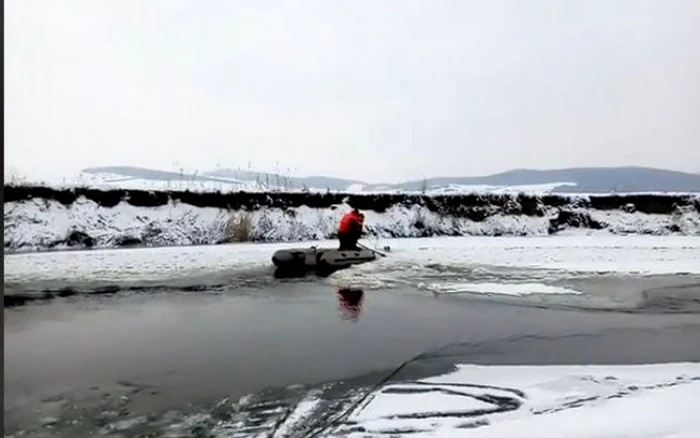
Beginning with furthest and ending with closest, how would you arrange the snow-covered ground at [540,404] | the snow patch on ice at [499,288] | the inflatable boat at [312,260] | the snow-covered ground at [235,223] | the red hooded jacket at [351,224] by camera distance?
the snow-covered ground at [235,223], the red hooded jacket at [351,224], the inflatable boat at [312,260], the snow patch on ice at [499,288], the snow-covered ground at [540,404]

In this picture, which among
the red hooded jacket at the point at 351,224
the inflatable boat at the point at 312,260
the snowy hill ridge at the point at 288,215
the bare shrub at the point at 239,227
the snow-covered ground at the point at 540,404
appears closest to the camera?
the snow-covered ground at the point at 540,404

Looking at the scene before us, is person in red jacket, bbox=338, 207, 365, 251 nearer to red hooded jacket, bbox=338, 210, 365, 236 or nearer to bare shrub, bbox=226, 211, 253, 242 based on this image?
red hooded jacket, bbox=338, 210, 365, 236

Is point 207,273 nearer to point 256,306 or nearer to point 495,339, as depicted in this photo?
point 256,306

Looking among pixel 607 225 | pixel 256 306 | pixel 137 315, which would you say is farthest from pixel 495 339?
pixel 607 225

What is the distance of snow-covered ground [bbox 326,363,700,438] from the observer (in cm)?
410

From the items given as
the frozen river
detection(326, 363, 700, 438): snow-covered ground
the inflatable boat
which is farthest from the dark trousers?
detection(326, 363, 700, 438): snow-covered ground

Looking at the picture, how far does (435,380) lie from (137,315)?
179 inches

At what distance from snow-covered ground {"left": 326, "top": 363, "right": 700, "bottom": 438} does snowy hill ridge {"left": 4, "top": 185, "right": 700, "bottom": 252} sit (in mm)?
14628

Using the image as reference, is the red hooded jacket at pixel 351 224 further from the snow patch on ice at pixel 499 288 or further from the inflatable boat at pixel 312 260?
the snow patch on ice at pixel 499 288

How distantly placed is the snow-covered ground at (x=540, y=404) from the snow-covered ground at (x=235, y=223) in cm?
1462

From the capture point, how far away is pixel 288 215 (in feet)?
74.7

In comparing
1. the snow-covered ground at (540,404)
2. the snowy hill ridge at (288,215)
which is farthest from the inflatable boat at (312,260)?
the snow-covered ground at (540,404)

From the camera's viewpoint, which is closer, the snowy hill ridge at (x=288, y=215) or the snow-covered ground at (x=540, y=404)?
→ the snow-covered ground at (x=540, y=404)

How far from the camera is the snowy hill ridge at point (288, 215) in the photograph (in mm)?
19609
